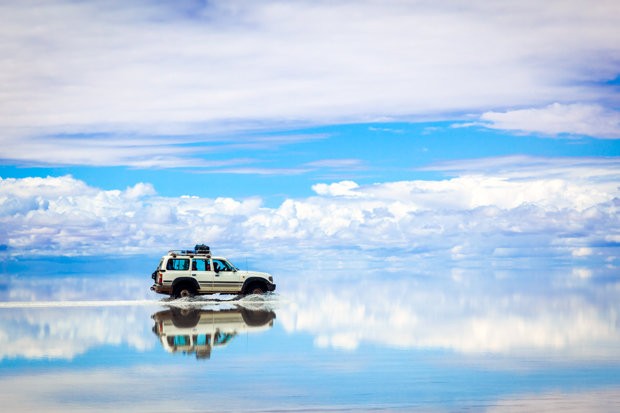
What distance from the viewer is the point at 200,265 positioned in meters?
37.2

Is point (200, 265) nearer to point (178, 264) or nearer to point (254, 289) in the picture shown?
point (178, 264)

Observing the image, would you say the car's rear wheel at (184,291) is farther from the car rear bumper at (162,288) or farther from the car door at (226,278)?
the car door at (226,278)

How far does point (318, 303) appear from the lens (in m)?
40.8

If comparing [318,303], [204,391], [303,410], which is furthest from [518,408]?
[318,303]

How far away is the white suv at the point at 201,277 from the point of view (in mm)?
36594

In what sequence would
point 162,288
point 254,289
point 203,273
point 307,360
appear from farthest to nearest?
point 254,289, point 203,273, point 162,288, point 307,360

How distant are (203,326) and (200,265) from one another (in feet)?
34.2

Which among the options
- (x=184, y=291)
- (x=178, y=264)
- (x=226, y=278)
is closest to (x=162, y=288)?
(x=184, y=291)

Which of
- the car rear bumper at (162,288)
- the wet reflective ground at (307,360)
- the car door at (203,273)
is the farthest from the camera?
the car door at (203,273)

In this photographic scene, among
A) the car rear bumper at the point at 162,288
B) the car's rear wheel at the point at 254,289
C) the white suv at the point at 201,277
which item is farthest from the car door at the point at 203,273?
the car's rear wheel at the point at 254,289

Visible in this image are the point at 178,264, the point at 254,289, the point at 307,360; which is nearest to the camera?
the point at 307,360

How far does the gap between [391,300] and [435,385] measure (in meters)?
28.2

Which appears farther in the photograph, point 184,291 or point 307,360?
point 184,291

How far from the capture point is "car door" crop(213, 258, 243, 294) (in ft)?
122
